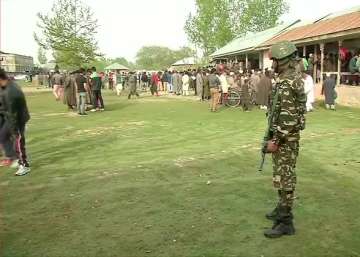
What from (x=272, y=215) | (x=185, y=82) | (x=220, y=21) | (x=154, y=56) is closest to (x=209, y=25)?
(x=220, y=21)

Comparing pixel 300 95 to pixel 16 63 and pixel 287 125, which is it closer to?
pixel 287 125

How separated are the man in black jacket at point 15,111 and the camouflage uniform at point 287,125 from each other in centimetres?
437

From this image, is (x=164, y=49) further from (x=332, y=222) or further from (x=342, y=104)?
(x=332, y=222)

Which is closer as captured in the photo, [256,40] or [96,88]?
[96,88]

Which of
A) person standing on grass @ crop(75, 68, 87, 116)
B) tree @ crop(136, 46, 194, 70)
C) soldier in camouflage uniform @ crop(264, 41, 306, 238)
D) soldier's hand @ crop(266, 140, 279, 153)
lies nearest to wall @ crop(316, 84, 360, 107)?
person standing on grass @ crop(75, 68, 87, 116)

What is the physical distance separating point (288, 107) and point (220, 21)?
47875 millimetres

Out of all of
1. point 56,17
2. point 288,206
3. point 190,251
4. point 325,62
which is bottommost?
point 190,251

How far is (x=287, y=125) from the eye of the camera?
4.24m

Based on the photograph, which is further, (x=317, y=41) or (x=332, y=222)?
(x=317, y=41)

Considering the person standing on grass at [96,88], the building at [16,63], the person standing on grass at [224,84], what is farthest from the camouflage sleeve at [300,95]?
the building at [16,63]

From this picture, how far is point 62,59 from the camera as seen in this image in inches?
1385

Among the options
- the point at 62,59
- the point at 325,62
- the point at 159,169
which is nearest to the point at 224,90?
the point at 325,62

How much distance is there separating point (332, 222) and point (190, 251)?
1.68 m

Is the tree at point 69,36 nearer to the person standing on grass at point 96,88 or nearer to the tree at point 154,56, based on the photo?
the person standing on grass at point 96,88
